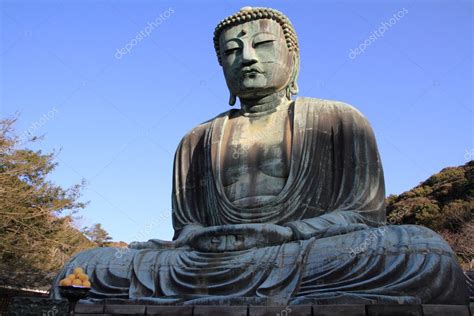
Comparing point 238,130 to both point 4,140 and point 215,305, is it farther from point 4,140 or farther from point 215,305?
point 4,140

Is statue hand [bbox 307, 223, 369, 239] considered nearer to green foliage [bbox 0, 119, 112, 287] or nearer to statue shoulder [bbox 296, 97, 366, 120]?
statue shoulder [bbox 296, 97, 366, 120]

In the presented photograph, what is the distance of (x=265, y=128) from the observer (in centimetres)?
775

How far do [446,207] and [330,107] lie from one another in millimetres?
20850

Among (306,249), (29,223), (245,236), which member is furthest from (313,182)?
(29,223)

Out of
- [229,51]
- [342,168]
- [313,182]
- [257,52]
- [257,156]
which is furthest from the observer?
[229,51]

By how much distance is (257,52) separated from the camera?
310 inches

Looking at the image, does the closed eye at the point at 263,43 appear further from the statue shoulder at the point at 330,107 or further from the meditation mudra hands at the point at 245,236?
the meditation mudra hands at the point at 245,236

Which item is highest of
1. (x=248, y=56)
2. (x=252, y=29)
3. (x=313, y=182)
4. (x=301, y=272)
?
(x=252, y=29)

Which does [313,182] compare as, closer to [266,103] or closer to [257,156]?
[257,156]

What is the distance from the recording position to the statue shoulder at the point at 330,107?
24.3 feet

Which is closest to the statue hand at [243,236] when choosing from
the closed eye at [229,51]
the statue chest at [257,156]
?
the statue chest at [257,156]

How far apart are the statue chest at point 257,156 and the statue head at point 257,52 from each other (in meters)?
0.50

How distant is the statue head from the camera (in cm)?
782

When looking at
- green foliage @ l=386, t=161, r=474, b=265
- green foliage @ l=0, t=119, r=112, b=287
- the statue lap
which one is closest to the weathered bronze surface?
the statue lap
